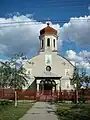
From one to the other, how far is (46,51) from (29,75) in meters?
7.32

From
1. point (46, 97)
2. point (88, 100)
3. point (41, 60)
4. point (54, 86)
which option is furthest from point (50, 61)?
point (88, 100)

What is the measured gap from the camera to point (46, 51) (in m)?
78.4

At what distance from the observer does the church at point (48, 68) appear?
7319 cm

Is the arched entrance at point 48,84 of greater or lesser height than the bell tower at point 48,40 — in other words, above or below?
below

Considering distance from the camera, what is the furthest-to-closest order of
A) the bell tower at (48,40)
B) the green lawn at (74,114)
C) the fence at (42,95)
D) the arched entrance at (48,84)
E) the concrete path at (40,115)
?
1. the bell tower at (48,40)
2. the arched entrance at (48,84)
3. the fence at (42,95)
4. the green lawn at (74,114)
5. the concrete path at (40,115)

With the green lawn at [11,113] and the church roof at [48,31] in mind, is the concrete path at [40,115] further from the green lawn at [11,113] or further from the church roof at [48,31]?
the church roof at [48,31]

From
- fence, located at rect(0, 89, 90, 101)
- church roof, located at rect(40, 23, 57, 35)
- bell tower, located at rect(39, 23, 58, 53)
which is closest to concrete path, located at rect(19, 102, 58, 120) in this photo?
fence, located at rect(0, 89, 90, 101)

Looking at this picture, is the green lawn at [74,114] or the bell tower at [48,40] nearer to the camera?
the green lawn at [74,114]

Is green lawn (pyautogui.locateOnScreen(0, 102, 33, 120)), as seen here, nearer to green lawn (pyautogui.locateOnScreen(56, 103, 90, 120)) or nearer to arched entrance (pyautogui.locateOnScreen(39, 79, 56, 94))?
green lawn (pyautogui.locateOnScreen(56, 103, 90, 120))

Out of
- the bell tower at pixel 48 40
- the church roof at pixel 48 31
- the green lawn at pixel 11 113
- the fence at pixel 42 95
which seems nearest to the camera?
the green lawn at pixel 11 113

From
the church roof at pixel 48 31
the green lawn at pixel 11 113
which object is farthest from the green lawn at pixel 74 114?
the church roof at pixel 48 31

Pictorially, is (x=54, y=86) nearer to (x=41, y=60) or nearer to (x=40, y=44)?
(x=41, y=60)

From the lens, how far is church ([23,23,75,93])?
2881 inches

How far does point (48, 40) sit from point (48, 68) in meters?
7.27
